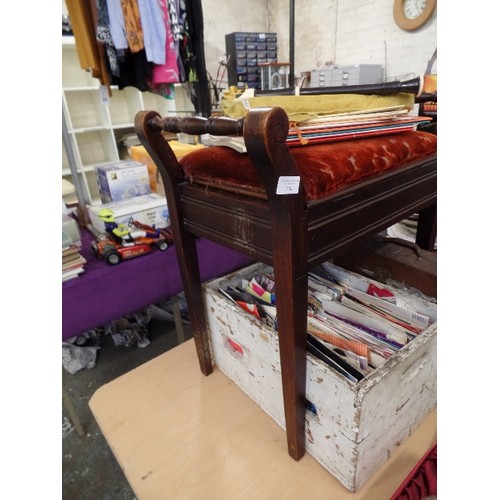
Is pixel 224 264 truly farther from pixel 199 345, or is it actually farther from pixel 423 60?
pixel 423 60

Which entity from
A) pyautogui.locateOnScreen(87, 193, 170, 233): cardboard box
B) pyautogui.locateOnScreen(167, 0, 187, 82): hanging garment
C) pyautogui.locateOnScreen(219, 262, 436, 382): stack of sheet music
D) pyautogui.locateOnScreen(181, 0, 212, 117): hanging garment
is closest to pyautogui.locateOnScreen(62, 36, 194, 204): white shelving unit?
pyautogui.locateOnScreen(181, 0, 212, 117): hanging garment

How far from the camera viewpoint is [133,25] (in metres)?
1.88

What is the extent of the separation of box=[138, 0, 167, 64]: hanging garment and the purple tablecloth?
51.2 inches

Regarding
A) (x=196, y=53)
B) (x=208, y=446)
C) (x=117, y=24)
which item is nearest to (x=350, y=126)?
(x=208, y=446)

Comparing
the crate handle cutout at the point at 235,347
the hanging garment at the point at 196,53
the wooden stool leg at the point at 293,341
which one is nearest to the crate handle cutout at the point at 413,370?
the wooden stool leg at the point at 293,341

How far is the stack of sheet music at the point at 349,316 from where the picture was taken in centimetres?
62

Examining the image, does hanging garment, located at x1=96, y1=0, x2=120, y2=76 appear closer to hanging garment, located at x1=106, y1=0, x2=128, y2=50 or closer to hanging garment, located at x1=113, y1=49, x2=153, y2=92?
hanging garment, located at x1=106, y1=0, x2=128, y2=50

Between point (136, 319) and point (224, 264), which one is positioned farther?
point (136, 319)

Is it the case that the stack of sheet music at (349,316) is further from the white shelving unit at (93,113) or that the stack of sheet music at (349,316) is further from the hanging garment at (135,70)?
the white shelving unit at (93,113)

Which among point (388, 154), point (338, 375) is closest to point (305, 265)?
point (338, 375)

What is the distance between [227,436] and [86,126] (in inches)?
131

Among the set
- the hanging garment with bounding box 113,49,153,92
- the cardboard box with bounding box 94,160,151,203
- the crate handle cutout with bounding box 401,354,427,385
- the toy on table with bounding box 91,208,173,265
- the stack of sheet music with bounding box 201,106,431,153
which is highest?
the hanging garment with bounding box 113,49,153,92

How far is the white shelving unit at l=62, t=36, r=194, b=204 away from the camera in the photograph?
2.97m

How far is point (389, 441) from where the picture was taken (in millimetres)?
633
